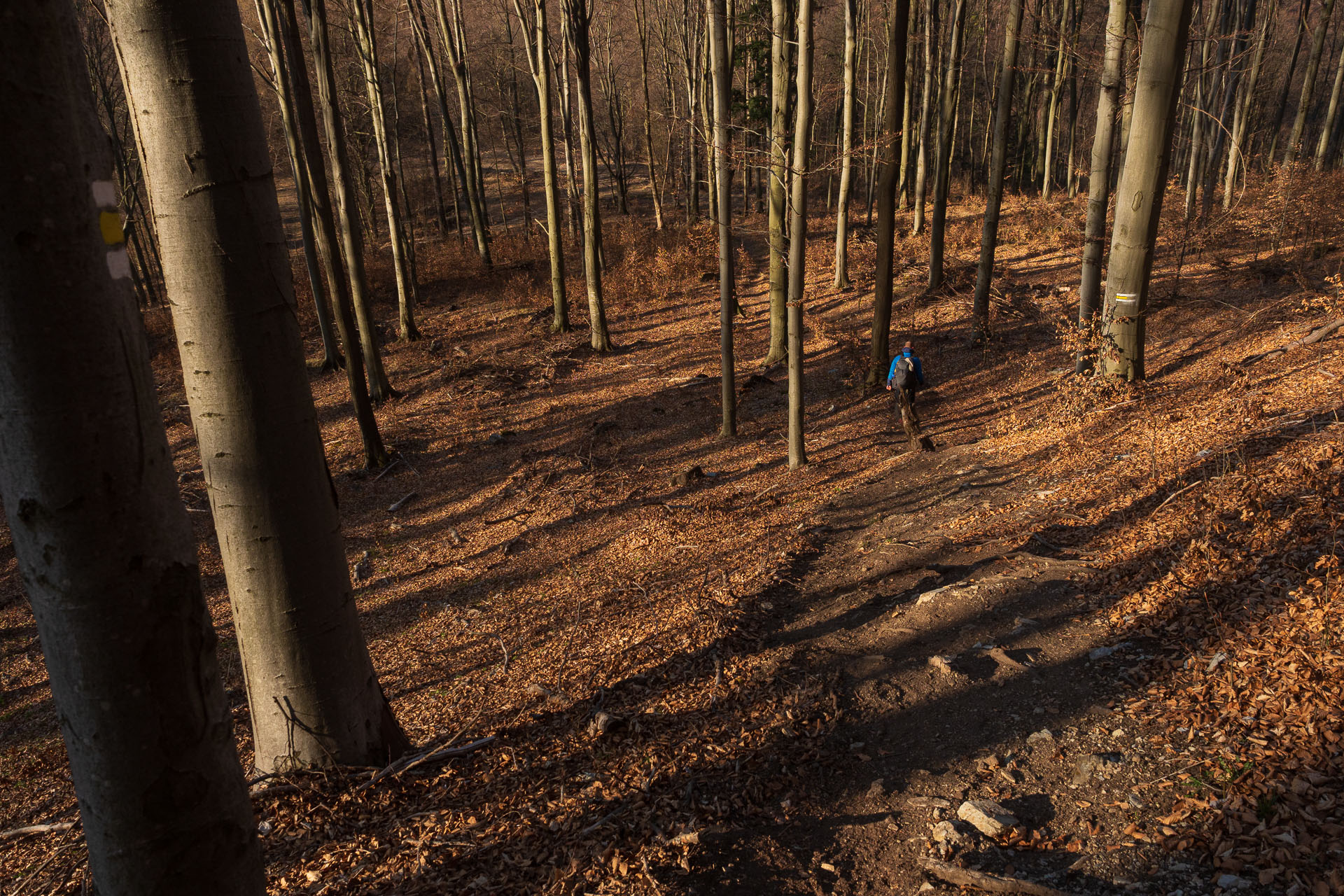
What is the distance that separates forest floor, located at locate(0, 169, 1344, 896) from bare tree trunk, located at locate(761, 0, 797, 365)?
2887 mm

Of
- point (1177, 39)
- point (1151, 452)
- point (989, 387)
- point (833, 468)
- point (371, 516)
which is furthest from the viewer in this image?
point (989, 387)

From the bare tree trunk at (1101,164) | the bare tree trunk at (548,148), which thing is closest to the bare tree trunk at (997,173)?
the bare tree trunk at (1101,164)

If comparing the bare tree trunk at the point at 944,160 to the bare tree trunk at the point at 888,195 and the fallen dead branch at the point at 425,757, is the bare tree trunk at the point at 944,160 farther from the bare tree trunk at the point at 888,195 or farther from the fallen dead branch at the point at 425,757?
the fallen dead branch at the point at 425,757

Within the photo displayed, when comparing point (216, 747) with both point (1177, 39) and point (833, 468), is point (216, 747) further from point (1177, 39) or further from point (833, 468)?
point (1177, 39)

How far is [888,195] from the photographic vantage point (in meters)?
12.6

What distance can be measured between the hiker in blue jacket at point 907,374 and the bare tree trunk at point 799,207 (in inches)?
70.6

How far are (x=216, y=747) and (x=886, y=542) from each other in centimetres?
647

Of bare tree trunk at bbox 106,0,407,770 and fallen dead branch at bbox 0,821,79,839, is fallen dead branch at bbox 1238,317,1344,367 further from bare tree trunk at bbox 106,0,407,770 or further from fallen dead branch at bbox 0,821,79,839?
fallen dead branch at bbox 0,821,79,839

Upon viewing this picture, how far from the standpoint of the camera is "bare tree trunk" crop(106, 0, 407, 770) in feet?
9.68

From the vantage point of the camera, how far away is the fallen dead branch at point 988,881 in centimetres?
305

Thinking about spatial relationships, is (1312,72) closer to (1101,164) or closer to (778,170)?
(1101,164)

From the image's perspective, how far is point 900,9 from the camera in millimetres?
11531

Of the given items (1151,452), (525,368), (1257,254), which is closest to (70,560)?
(1151,452)

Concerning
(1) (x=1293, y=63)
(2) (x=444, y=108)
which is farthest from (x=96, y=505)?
(1) (x=1293, y=63)
